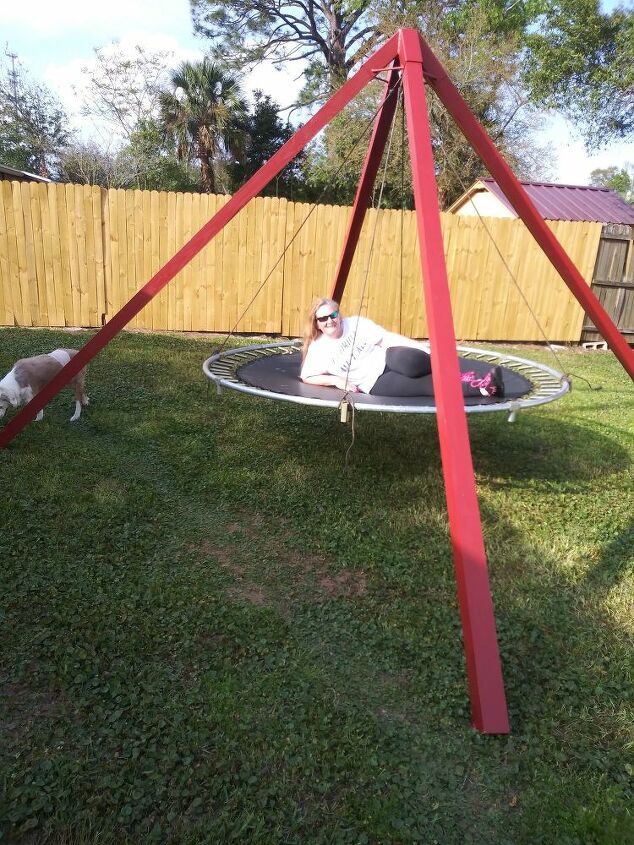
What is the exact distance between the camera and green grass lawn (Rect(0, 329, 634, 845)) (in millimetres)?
1693

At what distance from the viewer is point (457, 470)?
2.19 metres

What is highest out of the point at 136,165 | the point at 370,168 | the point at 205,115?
the point at 205,115

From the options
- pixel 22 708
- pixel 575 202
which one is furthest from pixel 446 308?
pixel 575 202

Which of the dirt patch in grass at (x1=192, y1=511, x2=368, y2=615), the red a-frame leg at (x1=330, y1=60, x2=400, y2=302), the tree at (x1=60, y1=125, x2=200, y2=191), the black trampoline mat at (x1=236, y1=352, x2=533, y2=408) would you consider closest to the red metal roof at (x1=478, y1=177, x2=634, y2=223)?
the red a-frame leg at (x1=330, y1=60, x2=400, y2=302)

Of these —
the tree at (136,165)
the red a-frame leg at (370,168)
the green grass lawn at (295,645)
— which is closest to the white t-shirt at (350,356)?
the green grass lawn at (295,645)

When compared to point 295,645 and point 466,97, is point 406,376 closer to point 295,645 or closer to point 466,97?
point 295,645

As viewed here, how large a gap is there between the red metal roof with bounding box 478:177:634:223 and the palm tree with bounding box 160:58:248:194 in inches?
410

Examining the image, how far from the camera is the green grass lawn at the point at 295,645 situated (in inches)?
66.7

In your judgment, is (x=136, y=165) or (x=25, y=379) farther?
A: (x=136, y=165)

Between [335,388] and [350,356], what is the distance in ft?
0.78

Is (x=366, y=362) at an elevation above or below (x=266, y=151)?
below

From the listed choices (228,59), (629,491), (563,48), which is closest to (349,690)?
(629,491)

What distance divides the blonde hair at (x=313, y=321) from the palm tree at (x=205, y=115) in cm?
1668

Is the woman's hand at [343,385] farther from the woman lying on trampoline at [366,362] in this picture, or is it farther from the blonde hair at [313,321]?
the blonde hair at [313,321]
